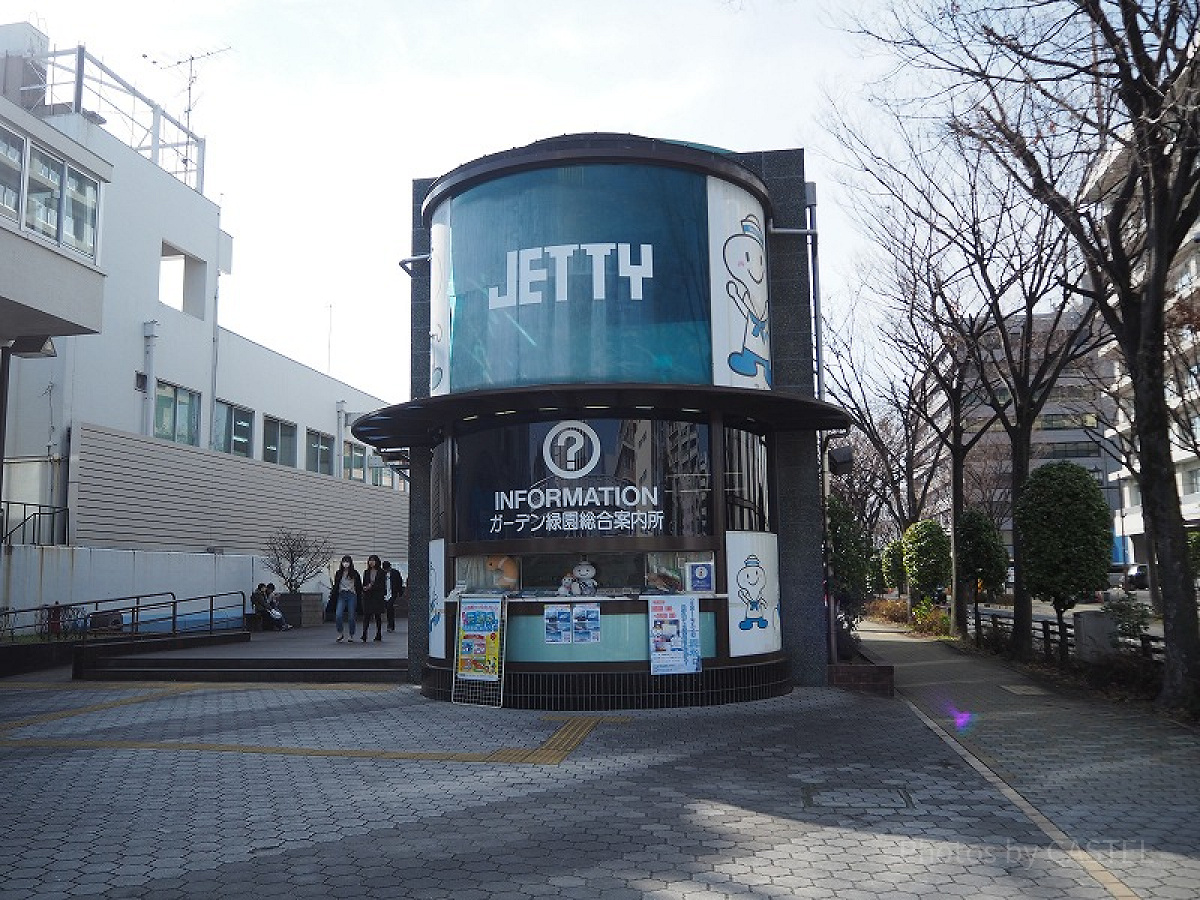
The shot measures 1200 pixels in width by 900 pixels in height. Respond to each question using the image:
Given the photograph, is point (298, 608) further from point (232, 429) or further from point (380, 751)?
point (380, 751)

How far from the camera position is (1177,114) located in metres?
11.0

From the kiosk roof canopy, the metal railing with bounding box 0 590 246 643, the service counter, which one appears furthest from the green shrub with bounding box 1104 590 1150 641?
the metal railing with bounding box 0 590 246 643

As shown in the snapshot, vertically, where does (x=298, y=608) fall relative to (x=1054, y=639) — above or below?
above

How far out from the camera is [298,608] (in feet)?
93.9

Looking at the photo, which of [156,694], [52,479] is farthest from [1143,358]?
[52,479]

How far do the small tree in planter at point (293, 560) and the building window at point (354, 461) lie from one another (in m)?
9.41

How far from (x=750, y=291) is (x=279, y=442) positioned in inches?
1050

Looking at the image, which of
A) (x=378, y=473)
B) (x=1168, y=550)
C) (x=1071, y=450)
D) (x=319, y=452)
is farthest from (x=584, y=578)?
(x=1071, y=450)

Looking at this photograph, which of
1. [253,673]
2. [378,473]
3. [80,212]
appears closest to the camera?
[253,673]

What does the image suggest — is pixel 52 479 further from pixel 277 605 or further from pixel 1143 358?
pixel 1143 358

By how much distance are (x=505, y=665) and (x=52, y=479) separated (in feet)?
54.2

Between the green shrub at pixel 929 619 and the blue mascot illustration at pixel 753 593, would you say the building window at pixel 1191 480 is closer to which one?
the green shrub at pixel 929 619

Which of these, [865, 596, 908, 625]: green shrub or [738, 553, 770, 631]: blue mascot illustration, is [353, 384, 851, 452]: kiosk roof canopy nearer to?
[738, 553, 770, 631]: blue mascot illustration

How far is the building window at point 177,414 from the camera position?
29141mm
